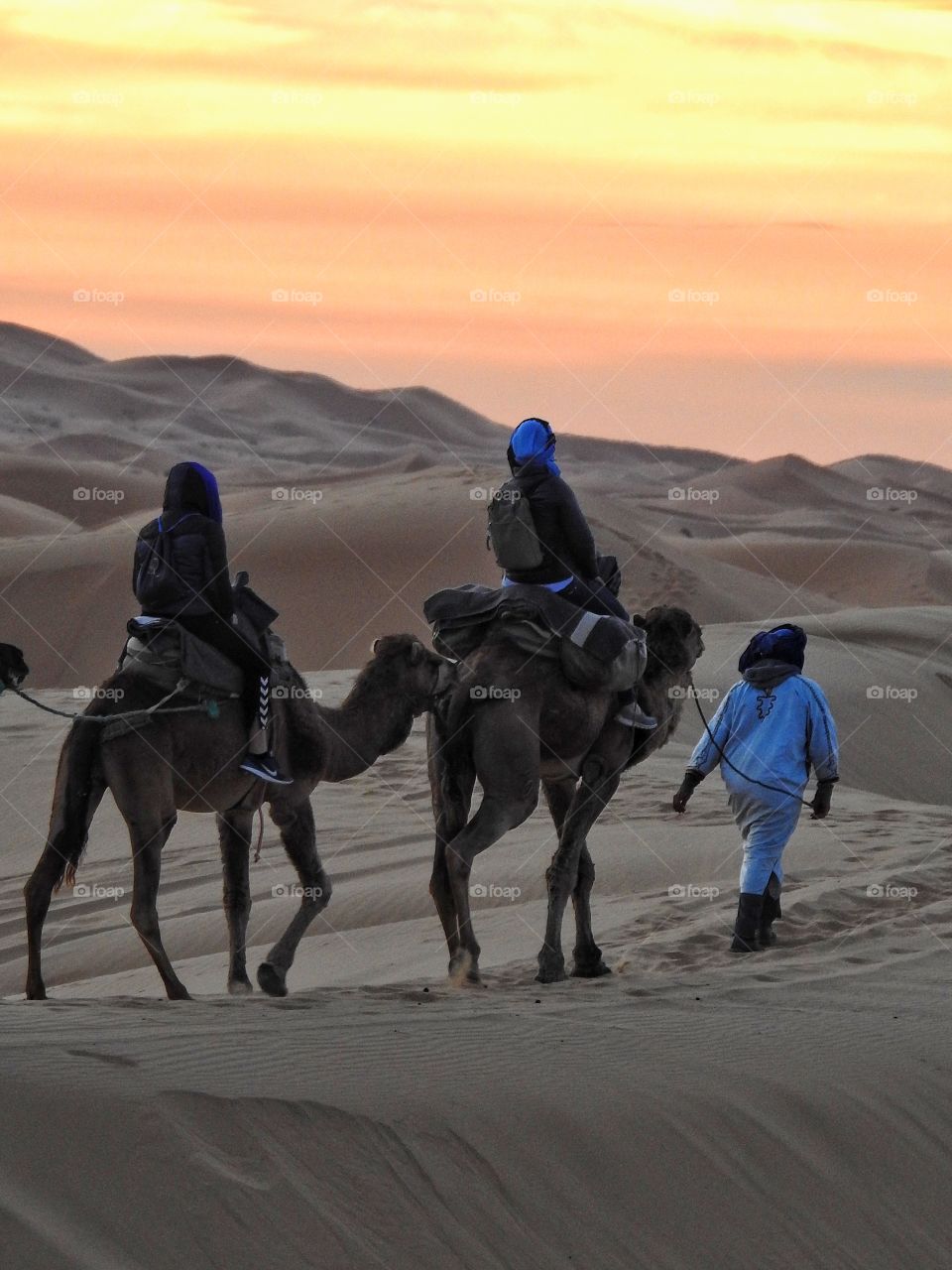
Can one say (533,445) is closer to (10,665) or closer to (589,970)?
(589,970)

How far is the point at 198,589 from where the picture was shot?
9.61 meters

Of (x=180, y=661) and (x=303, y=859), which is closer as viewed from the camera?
(x=180, y=661)

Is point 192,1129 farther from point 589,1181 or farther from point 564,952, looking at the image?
point 564,952

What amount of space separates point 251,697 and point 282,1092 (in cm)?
344

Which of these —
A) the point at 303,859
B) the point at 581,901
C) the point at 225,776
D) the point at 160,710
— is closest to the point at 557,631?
the point at 581,901

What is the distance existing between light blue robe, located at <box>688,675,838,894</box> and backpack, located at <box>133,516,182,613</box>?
10.6 ft

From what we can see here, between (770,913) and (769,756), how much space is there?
93cm

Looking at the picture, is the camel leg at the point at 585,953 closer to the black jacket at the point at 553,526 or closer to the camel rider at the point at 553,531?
the camel rider at the point at 553,531

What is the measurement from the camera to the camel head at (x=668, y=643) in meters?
11.0

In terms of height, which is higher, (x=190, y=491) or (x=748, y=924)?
(x=190, y=491)

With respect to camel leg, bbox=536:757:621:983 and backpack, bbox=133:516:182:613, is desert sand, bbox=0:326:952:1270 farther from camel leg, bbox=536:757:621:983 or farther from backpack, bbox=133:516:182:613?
backpack, bbox=133:516:182:613

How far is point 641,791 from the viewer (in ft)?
55.4

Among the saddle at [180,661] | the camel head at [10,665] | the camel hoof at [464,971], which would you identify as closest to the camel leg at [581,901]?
the camel hoof at [464,971]

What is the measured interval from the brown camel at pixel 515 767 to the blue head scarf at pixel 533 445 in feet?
3.18
